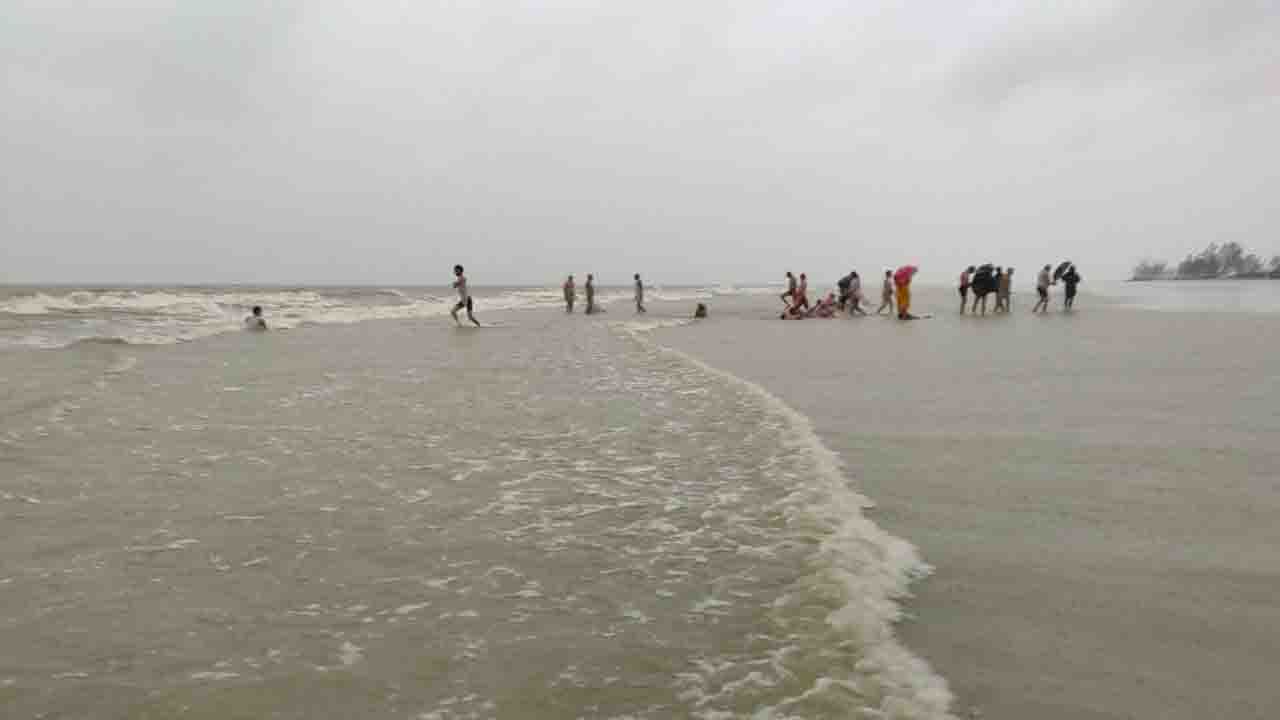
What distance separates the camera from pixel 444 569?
4.61 meters

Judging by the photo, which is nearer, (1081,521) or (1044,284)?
(1081,521)

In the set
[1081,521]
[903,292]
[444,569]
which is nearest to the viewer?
[444,569]

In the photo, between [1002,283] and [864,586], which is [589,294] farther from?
[864,586]

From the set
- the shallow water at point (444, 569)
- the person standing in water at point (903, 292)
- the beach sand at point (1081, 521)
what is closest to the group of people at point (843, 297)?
the person standing in water at point (903, 292)

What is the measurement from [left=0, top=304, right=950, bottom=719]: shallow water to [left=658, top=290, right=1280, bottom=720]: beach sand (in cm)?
38

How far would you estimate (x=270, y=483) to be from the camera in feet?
21.8

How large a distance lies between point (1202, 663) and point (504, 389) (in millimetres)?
10206

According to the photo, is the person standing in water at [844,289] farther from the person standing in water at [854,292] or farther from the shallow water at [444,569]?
the shallow water at [444,569]

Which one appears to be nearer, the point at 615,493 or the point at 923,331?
the point at 615,493

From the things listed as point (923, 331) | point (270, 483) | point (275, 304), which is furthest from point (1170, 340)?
point (275, 304)

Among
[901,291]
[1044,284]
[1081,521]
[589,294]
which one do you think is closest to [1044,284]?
[1044,284]

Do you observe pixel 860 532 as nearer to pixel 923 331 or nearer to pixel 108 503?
pixel 108 503

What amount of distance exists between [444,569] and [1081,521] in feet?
13.7

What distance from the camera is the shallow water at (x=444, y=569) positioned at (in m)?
3.23
